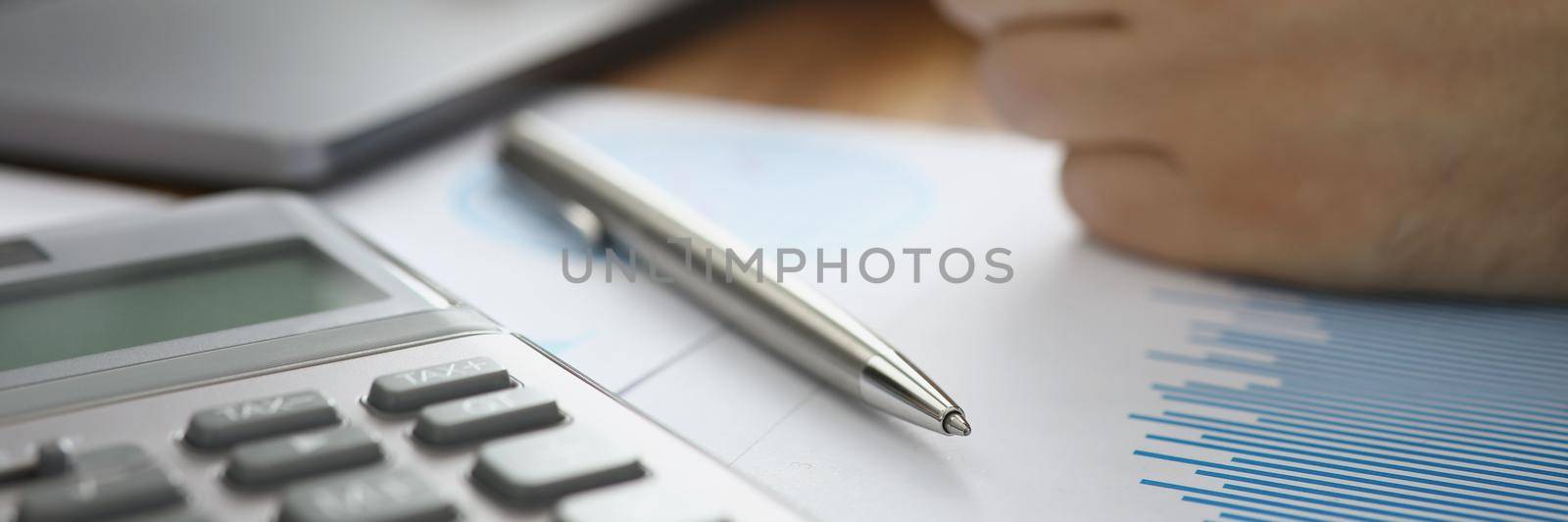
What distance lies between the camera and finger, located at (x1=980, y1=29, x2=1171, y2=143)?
385mm

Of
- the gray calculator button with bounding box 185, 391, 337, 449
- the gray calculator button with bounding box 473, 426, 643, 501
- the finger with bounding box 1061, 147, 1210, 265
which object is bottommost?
the gray calculator button with bounding box 185, 391, 337, 449

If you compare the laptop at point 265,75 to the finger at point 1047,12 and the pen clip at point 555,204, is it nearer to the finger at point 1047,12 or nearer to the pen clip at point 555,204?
the pen clip at point 555,204

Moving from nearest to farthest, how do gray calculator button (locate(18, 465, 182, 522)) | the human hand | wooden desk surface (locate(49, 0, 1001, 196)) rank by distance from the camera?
gray calculator button (locate(18, 465, 182, 522)), the human hand, wooden desk surface (locate(49, 0, 1001, 196))

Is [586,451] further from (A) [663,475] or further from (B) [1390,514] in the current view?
(B) [1390,514]

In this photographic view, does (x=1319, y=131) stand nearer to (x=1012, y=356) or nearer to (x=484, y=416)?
(x=1012, y=356)

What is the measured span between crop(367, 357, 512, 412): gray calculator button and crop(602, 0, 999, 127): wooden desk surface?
36cm

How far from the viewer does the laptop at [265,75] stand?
16.7 inches

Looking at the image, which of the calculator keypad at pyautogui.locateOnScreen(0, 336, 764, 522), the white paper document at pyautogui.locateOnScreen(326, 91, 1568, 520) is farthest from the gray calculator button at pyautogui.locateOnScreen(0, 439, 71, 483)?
the white paper document at pyautogui.locateOnScreen(326, 91, 1568, 520)

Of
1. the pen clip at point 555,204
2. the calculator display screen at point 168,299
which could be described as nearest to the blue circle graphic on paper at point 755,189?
the pen clip at point 555,204

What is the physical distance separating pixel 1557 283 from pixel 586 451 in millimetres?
286

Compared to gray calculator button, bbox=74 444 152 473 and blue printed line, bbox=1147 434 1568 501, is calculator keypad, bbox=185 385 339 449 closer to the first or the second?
gray calculator button, bbox=74 444 152 473

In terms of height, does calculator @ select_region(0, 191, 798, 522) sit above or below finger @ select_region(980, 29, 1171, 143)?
below

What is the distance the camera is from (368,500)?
7.3 inches

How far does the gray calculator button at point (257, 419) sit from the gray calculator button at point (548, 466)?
0.03 metres
